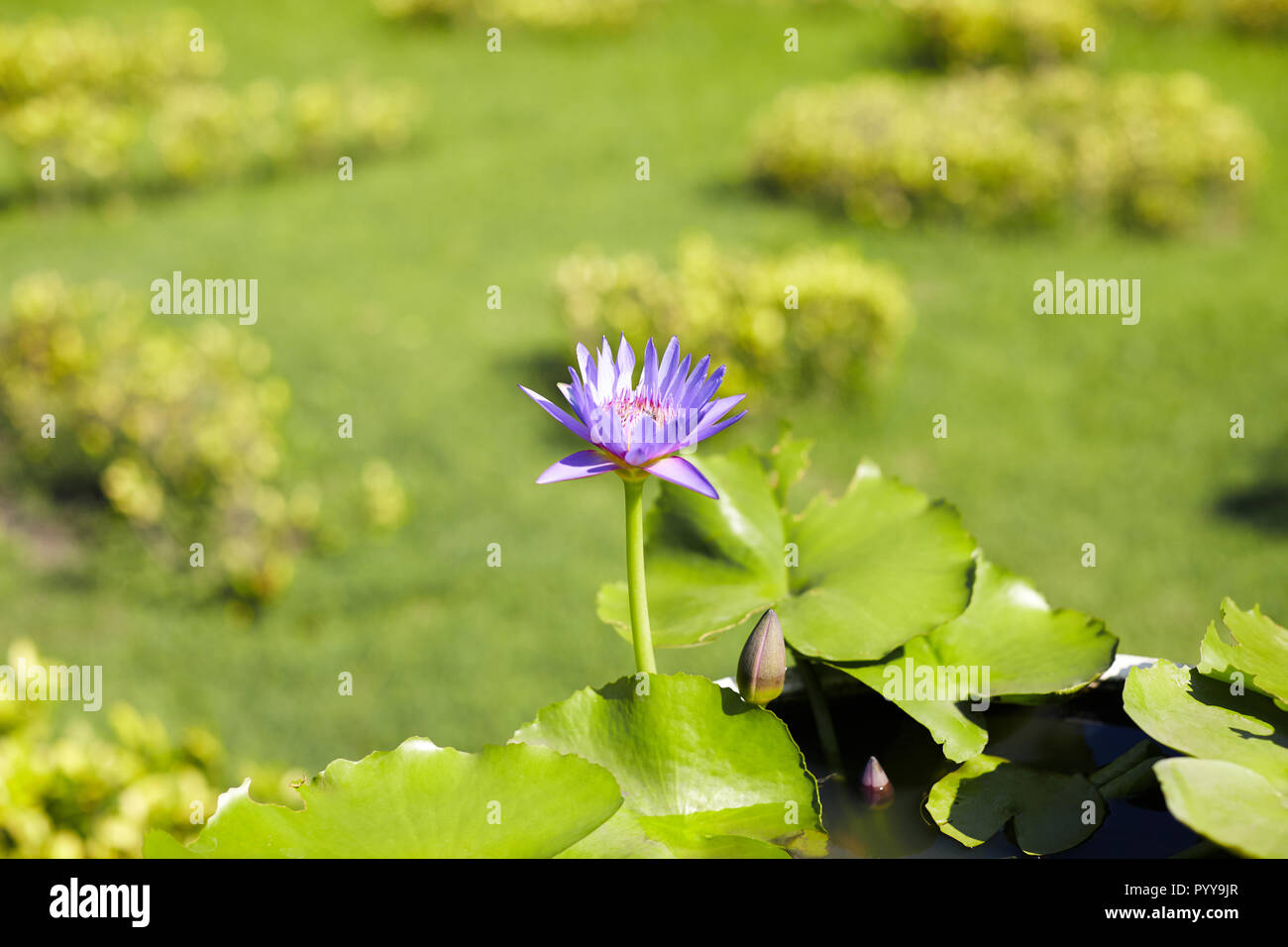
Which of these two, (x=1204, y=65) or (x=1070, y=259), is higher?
(x=1204, y=65)

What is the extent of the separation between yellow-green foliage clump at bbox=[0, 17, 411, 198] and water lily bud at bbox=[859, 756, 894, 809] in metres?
7.59

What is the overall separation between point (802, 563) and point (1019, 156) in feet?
18.9

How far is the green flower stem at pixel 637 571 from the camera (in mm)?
920

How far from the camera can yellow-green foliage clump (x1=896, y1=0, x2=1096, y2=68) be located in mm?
8719

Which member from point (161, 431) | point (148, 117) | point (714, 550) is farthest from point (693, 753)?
point (148, 117)

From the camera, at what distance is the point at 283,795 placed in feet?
7.32

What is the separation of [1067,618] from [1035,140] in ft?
20.8

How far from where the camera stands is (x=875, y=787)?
3.40 ft

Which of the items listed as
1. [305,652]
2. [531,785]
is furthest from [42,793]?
[531,785]

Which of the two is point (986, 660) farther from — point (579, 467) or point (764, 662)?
point (579, 467)

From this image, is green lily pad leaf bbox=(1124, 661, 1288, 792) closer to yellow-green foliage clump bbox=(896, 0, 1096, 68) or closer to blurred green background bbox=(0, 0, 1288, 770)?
blurred green background bbox=(0, 0, 1288, 770)

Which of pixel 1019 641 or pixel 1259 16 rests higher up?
pixel 1259 16

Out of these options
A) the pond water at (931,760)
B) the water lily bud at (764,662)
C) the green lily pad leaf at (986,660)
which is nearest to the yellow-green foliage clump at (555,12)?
the green lily pad leaf at (986,660)
